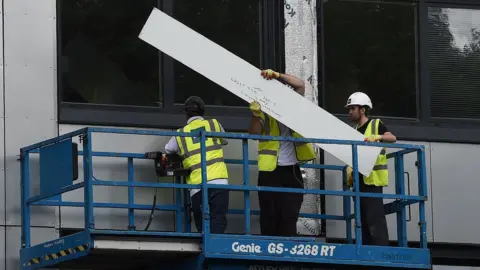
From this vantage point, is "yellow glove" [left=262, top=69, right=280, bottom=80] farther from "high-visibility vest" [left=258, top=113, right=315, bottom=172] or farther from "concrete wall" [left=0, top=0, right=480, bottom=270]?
"concrete wall" [left=0, top=0, right=480, bottom=270]

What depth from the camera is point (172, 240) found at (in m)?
14.2

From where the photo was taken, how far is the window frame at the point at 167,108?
1604 centimetres

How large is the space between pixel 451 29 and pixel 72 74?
4.99m

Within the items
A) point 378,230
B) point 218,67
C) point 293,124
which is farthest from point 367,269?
point 218,67

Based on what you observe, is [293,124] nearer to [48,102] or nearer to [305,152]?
[305,152]

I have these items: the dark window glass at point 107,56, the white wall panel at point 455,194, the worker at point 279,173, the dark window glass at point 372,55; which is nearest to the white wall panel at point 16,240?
the dark window glass at point 107,56

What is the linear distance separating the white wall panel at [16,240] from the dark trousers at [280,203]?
2.36 metres

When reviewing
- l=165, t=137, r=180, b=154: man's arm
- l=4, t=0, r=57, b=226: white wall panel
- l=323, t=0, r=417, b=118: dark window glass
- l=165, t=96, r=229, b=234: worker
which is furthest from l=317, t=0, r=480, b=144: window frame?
l=4, t=0, r=57, b=226: white wall panel

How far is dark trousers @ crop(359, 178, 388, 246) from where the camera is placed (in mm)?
15305

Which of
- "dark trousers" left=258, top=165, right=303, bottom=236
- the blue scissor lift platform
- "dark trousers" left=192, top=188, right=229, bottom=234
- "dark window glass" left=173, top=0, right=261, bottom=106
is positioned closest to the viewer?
the blue scissor lift platform

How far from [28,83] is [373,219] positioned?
4.16 meters

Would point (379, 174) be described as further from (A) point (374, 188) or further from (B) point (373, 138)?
(B) point (373, 138)

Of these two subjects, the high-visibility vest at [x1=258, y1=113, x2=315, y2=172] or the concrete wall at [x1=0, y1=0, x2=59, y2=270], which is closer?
the high-visibility vest at [x1=258, y1=113, x2=315, y2=172]

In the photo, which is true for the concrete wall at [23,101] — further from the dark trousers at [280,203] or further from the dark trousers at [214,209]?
the dark trousers at [280,203]
